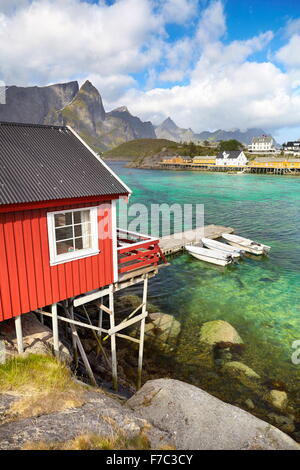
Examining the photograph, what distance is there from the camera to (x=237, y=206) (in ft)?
172

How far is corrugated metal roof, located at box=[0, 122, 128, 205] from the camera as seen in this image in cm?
815

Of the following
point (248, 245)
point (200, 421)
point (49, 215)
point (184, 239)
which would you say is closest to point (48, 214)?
point (49, 215)

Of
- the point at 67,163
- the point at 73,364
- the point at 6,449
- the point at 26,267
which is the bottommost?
the point at 73,364

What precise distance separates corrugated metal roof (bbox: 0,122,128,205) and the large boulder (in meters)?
5.99

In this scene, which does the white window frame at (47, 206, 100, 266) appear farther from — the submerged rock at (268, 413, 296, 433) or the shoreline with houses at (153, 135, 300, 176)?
the shoreline with houses at (153, 135, 300, 176)

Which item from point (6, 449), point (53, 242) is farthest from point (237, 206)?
point (6, 449)

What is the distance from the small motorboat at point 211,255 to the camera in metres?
23.9

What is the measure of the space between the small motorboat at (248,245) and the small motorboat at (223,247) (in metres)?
1.33

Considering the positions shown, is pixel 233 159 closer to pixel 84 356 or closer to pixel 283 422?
pixel 283 422

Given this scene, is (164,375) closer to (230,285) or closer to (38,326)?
(38,326)

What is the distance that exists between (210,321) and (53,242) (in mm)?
10412

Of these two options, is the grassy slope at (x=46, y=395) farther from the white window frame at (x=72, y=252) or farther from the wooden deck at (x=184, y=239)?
the wooden deck at (x=184, y=239)

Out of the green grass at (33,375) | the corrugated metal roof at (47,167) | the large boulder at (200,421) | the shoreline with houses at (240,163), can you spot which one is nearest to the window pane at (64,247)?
the corrugated metal roof at (47,167)
